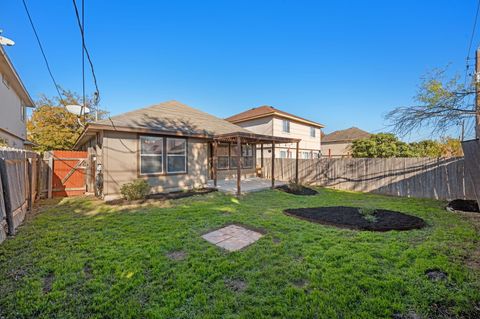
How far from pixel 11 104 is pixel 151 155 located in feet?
29.8

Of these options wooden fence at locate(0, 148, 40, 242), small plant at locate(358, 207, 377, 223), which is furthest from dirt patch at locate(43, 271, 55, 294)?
small plant at locate(358, 207, 377, 223)

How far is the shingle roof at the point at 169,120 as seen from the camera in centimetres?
809

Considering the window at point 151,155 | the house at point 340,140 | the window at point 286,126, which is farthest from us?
the house at point 340,140

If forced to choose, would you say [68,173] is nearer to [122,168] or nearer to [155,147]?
[122,168]

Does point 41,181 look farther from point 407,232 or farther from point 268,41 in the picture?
point 268,41

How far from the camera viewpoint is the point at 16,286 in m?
2.57

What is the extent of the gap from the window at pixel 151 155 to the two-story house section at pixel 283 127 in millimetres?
9390

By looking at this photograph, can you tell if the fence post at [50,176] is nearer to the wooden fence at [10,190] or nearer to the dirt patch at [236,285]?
the wooden fence at [10,190]

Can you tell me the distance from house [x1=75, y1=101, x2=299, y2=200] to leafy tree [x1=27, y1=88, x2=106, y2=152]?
1144cm

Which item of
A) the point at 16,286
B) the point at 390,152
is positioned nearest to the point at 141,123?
the point at 16,286

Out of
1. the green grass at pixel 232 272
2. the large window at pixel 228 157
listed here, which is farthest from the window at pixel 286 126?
the green grass at pixel 232 272

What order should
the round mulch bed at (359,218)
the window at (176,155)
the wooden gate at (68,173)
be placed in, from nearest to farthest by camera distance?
the round mulch bed at (359,218) < the wooden gate at (68,173) < the window at (176,155)

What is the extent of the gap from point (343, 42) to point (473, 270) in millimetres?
10937

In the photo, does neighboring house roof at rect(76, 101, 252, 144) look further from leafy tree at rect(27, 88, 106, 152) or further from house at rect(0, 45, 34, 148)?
leafy tree at rect(27, 88, 106, 152)
